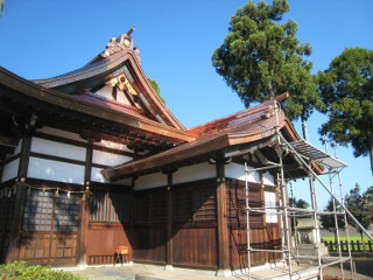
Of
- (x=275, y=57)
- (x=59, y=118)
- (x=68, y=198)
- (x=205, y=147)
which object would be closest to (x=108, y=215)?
(x=68, y=198)

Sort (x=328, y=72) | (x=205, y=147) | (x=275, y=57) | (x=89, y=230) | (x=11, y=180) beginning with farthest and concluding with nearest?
(x=328, y=72)
(x=275, y=57)
(x=89, y=230)
(x=11, y=180)
(x=205, y=147)

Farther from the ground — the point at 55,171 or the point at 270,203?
the point at 55,171

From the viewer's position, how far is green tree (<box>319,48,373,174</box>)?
63.6ft

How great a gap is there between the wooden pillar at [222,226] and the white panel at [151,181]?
2.18 metres

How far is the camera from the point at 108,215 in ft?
32.2

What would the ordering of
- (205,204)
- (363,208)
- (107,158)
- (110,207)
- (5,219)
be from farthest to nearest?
(363,208), (107,158), (110,207), (5,219), (205,204)

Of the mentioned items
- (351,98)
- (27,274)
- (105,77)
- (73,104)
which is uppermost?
(351,98)

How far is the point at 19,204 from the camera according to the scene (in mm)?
7992

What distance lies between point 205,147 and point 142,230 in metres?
4.22

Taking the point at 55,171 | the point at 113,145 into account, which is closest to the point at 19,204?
the point at 55,171

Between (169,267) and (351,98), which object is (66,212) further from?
(351,98)

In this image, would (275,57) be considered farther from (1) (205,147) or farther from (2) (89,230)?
(2) (89,230)

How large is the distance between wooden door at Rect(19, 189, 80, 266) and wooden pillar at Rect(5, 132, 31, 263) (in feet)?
0.50

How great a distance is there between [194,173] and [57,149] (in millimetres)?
4116
